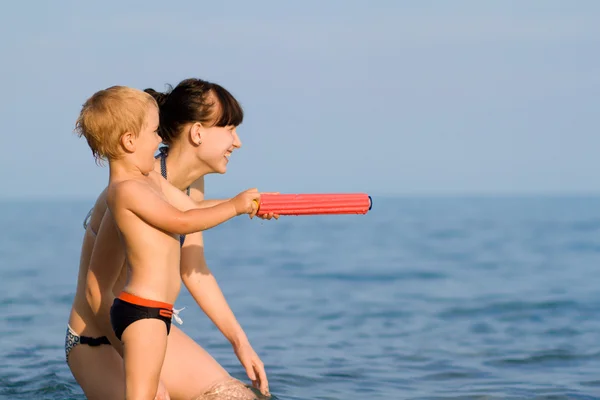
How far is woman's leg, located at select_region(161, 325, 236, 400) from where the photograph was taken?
500 centimetres

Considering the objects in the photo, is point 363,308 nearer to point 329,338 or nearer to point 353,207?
point 329,338

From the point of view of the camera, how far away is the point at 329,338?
9797 mm

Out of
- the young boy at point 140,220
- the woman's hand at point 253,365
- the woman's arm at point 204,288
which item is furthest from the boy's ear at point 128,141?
the woman's hand at point 253,365

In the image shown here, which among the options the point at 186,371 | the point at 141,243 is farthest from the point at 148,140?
the point at 186,371

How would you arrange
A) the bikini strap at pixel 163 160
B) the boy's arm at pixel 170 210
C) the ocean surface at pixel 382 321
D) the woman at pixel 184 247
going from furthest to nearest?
the ocean surface at pixel 382 321 < the bikini strap at pixel 163 160 < the woman at pixel 184 247 < the boy's arm at pixel 170 210

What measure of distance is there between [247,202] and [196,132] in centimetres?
92

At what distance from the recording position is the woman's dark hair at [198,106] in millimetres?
4602

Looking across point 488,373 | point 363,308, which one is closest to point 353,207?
point 488,373

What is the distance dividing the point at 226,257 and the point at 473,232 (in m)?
12.6

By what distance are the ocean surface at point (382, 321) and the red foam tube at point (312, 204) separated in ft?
10.3

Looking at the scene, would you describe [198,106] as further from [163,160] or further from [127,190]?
[127,190]

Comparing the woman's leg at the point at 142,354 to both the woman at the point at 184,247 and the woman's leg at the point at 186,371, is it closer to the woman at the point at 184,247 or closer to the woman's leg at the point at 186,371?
the woman at the point at 184,247

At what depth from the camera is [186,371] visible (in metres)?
Result: 5.05

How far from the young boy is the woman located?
0.26 metres
